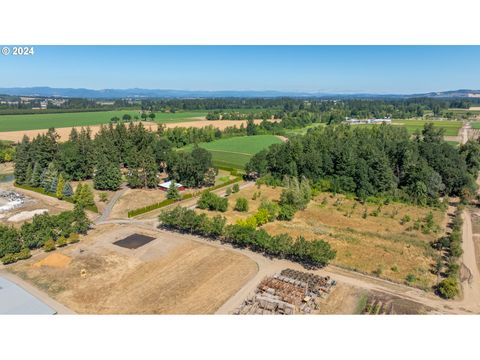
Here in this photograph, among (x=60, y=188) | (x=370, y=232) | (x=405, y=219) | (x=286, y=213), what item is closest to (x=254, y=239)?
(x=286, y=213)

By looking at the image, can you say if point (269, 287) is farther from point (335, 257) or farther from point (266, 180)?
point (266, 180)

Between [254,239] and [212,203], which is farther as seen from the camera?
[212,203]

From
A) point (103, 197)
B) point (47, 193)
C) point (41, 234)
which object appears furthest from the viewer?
point (47, 193)

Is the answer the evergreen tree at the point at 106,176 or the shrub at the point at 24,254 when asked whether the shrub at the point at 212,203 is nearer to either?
the evergreen tree at the point at 106,176

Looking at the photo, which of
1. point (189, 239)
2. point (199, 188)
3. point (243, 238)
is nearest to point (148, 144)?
point (199, 188)

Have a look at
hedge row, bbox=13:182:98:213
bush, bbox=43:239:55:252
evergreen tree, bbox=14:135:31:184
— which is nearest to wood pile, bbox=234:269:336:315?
bush, bbox=43:239:55:252

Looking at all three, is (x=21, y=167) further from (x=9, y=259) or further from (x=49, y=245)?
(x=9, y=259)
